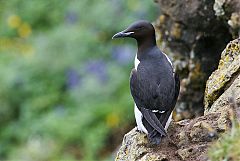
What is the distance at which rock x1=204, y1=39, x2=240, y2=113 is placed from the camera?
242 inches

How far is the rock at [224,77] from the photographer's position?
6.16 meters

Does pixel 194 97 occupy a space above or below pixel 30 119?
above

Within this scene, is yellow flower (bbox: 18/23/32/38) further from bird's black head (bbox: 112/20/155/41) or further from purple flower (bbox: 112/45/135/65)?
bird's black head (bbox: 112/20/155/41)

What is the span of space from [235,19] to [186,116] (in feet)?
4.97

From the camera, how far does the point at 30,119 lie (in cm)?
1196

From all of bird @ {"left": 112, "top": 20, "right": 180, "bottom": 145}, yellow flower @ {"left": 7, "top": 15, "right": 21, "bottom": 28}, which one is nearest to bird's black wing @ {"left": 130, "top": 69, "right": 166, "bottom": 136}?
bird @ {"left": 112, "top": 20, "right": 180, "bottom": 145}

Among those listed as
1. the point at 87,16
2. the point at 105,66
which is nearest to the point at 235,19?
the point at 105,66

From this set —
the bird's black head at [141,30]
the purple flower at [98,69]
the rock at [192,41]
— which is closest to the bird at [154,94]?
the bird's black head at [141,30]

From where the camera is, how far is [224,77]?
6.26m

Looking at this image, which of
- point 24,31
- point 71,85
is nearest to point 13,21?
point 24,31

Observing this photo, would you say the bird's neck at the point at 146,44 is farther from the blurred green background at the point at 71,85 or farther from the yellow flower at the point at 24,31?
the yellow flower at the point at 24,31

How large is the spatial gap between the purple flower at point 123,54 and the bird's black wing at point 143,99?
5.73 meters

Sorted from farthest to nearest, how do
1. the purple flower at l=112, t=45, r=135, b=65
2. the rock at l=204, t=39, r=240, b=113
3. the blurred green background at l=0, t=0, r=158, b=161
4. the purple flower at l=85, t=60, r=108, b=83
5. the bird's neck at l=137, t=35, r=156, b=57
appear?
the purple flower at l=112, t=45, r=135, b=65 → the purple flower at l=85, t=60, r=108, b=83 → the blurred green background at l=0, t=0, r=158, b=161 → the bird's neck at l=137, t=35, r=156, b=57 → the rock at l=204, t=39, r=240, b=113

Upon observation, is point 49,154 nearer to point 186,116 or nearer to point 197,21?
point 186,116
